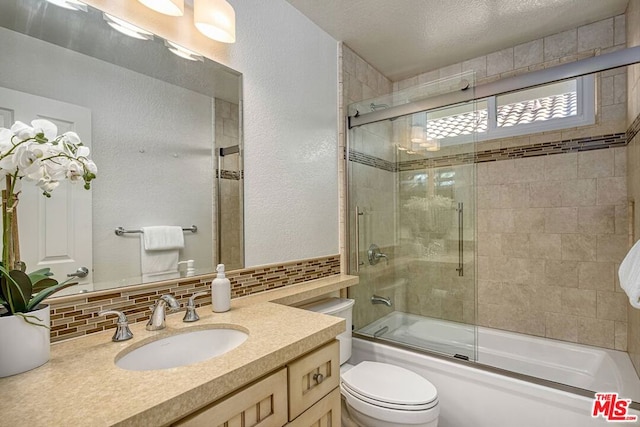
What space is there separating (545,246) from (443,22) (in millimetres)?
1709

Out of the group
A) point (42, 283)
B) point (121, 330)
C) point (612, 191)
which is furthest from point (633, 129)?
point (42, 283)

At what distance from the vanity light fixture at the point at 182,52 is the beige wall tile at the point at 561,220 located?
8.00 feet

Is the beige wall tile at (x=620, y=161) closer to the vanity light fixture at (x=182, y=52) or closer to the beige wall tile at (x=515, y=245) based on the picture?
the beige wall tile at (x=515, y=245)

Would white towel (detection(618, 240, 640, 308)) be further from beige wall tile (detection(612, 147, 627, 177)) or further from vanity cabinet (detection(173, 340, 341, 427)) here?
beige wall tile (detection(612, 147, 627, 177))

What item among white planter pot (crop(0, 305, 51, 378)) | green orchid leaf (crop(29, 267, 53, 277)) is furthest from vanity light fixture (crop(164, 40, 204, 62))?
white planter pot (crop(0, 305, 51, 378))

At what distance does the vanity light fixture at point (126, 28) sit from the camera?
45.6 inches

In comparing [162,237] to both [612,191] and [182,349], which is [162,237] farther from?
[612,191]

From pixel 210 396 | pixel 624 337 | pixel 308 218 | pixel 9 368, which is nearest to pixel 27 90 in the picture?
pixel 9 368

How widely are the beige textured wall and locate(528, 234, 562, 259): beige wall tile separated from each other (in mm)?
451

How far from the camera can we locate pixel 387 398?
1433 mm

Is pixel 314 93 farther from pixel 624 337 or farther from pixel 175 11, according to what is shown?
pixel 624 337

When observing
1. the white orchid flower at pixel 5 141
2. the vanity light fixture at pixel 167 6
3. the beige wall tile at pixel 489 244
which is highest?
the vanity light fixture at pixel 167 6

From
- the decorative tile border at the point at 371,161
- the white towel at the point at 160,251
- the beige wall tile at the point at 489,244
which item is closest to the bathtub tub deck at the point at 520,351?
the beige wall tile at the point at 489,244

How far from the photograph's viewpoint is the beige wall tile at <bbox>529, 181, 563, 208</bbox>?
7.53 ft
